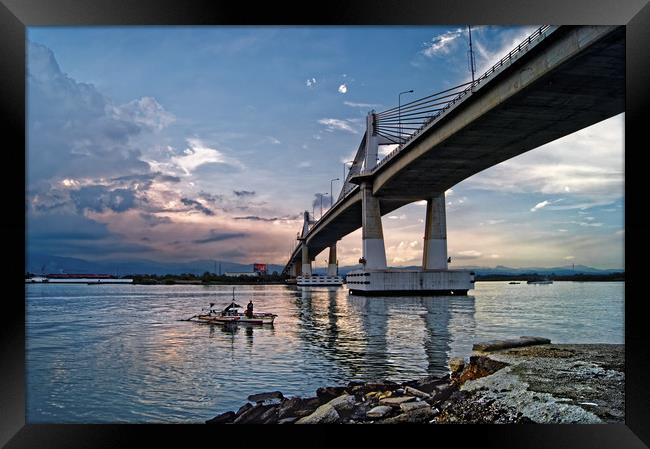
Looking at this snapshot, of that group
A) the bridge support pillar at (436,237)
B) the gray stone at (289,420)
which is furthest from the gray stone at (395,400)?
the bridge support pillar at (436,237)

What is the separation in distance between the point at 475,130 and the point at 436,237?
54.6 ft

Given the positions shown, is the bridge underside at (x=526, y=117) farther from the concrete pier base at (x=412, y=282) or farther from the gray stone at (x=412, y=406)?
the gray stone at (x=412, y=406)

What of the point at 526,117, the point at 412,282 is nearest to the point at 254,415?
the point at 526,117

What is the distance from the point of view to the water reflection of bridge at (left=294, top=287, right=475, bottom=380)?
442 inches

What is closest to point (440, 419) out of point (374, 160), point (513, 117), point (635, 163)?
point (635, 163)

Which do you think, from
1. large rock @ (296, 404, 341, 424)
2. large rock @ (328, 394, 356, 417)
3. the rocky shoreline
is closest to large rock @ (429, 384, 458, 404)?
the rocky shoreline

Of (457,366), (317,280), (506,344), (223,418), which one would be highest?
(506,344)

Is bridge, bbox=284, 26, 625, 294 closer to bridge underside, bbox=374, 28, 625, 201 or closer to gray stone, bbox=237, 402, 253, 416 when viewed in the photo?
bridge underside, bbox=374, 28, 625, 201

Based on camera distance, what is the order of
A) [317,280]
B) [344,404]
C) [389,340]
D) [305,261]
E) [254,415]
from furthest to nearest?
[317,280] → [305,261] → [389,340] → [254,415] → [344,404]

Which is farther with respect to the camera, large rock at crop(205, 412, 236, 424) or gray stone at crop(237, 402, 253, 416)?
gray stone at crop(237, 402, 253, 416)

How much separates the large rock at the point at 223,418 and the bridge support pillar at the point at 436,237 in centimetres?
3380

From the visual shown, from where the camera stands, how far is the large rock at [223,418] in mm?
7527

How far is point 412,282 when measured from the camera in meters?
39.2
